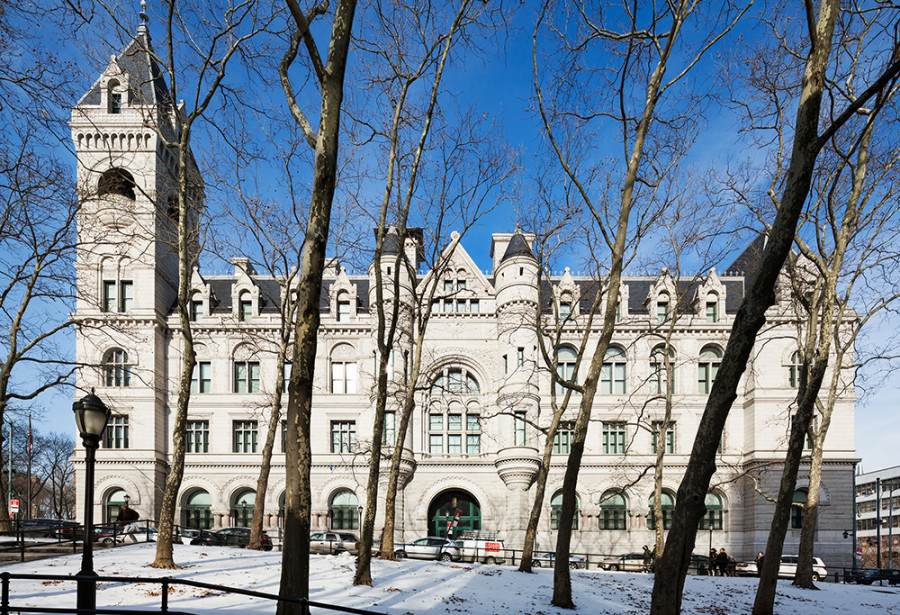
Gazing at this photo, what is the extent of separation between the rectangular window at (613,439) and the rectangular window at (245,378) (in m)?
21.6

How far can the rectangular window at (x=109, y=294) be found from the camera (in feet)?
125

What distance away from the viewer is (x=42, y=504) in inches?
3989

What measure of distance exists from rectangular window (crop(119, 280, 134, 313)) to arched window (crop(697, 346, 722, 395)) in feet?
115

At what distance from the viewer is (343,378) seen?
129ft

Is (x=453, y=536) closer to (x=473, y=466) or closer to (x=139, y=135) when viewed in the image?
(x=473, y=466)

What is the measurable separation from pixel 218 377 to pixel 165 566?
24.3 m

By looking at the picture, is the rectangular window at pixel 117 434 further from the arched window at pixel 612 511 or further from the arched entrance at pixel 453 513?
the arched window at pixel 612 511

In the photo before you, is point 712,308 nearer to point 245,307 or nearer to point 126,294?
point 245,307

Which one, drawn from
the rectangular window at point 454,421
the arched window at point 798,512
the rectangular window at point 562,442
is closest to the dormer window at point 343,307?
the rectangular window at point 454,421

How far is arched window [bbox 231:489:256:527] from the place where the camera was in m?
37.8

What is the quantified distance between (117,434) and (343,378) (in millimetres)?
13326

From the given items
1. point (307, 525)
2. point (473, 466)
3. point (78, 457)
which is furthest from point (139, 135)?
point (307, 525)

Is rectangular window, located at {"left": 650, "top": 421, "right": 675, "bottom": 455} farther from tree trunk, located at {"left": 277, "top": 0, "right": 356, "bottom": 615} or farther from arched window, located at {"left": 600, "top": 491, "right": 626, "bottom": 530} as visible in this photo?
tree trunk, located at {"left": 277, "top": 0, "right": 356, "bottom": 615}

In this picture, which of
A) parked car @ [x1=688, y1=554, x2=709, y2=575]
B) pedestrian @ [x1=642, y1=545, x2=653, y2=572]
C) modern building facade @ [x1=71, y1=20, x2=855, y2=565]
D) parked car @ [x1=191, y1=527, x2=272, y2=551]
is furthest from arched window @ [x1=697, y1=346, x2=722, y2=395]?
parked car @ [x1=191, y1=527, x2=272, y2=551]
